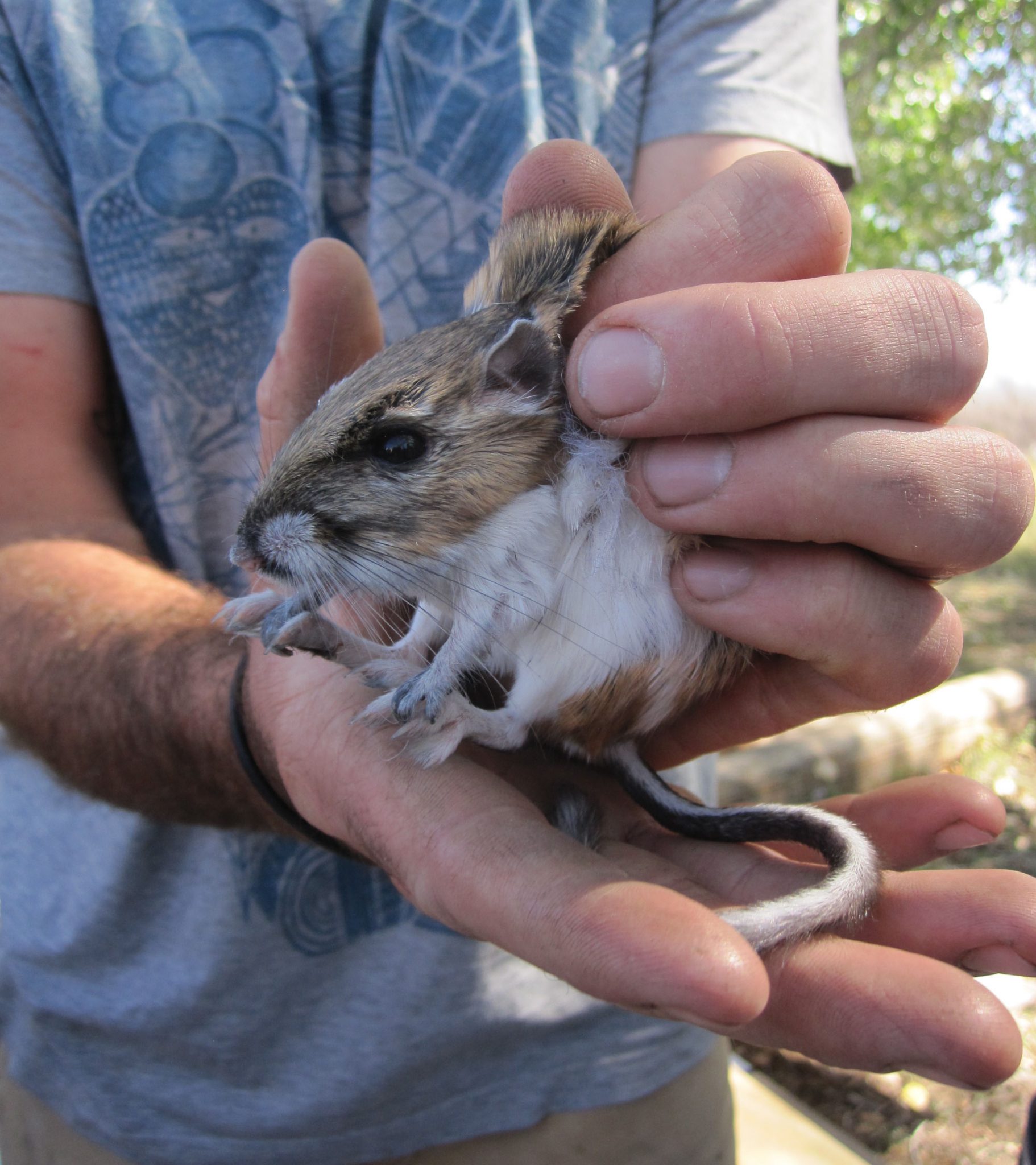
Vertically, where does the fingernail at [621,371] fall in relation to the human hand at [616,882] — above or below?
above

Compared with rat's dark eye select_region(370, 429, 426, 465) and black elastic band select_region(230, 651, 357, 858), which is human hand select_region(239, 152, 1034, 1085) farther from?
rat's dark eye select_region(370, 429, 426, 465)

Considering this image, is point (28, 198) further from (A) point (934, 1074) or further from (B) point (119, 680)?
(A) point (934, 1074)

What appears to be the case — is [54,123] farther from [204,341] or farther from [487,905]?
[487,905]

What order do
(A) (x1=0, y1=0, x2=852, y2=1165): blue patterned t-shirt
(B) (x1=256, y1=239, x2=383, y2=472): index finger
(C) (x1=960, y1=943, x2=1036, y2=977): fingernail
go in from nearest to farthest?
(C) (x1=960, y1=943, x2=1036, y2=977): fingernail
(B) (x1=256, y1=239, x2=383, y2=472): index finger
(A) (x1=0, y1=0, x2=852, y2=1165): blue patterned t-shirt

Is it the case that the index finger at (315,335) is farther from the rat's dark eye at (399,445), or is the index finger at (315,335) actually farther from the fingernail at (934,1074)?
the fingernail at (934,1074)

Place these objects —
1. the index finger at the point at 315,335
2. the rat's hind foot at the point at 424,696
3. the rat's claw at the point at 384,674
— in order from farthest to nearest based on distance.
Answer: the index finger at the point at 315,335
the rat's claw at the point at 384,674
the rat's hind foot at the point at 424,696

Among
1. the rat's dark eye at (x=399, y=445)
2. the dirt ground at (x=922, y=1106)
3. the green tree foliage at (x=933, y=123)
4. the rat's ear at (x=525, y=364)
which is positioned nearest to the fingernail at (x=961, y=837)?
the rat's ear at (x=525, y=364)

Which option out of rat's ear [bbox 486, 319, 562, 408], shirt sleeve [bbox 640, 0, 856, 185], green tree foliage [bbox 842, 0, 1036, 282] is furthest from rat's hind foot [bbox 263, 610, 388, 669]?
green tree foliage [bbox 842, 0, 1036, 282]

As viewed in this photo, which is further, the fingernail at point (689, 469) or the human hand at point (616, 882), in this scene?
the fingernail at point (689, 469)

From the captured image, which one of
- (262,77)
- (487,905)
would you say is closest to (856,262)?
(262,77)
